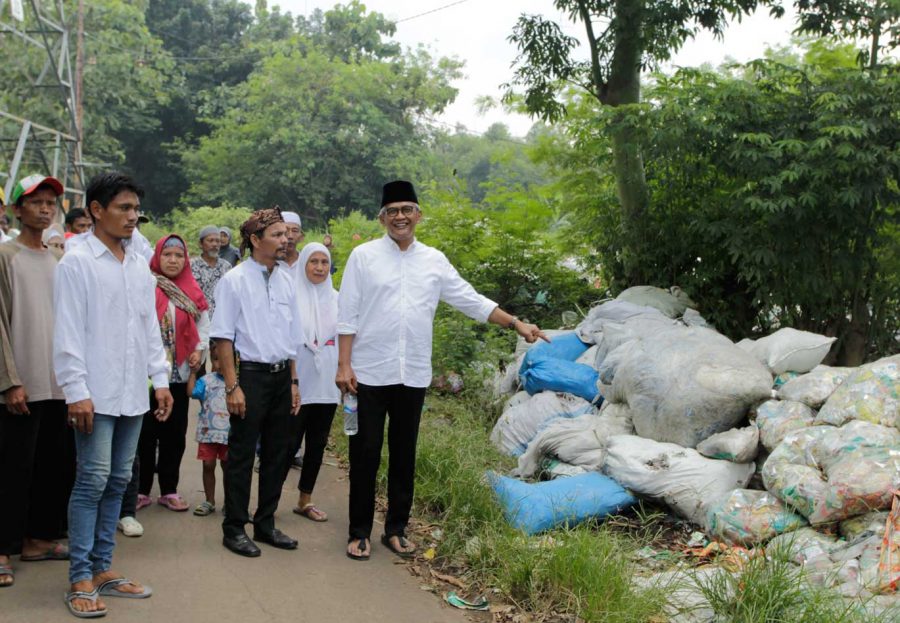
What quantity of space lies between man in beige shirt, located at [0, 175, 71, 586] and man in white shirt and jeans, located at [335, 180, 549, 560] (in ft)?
4.60

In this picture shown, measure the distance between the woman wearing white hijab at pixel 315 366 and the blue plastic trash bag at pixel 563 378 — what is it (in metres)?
2.07

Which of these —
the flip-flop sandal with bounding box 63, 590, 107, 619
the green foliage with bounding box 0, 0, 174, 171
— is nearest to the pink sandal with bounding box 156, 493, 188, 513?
the flip-flop sandal with bounding box 63, 590, 107, 619

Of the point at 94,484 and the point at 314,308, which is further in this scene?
the point at 314,308

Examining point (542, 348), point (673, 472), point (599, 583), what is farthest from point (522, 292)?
point (599, 583)

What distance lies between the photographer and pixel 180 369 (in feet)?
17.0

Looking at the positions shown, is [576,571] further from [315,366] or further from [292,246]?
[292,246]

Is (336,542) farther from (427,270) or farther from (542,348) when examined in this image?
(542,348)

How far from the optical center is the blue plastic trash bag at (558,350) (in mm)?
7332

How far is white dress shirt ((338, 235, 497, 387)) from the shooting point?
15.2ft

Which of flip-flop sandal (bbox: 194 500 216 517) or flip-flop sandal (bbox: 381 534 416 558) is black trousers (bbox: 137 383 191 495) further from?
flip-flop sandal (bbox: 381 534 416 558)

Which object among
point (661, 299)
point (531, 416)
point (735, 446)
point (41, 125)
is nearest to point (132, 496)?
point (531, 416)

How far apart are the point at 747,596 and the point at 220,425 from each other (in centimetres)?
288

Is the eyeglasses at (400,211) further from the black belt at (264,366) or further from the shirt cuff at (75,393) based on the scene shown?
the shirt cuff at (75,393)

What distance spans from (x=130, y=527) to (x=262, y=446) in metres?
0.79
